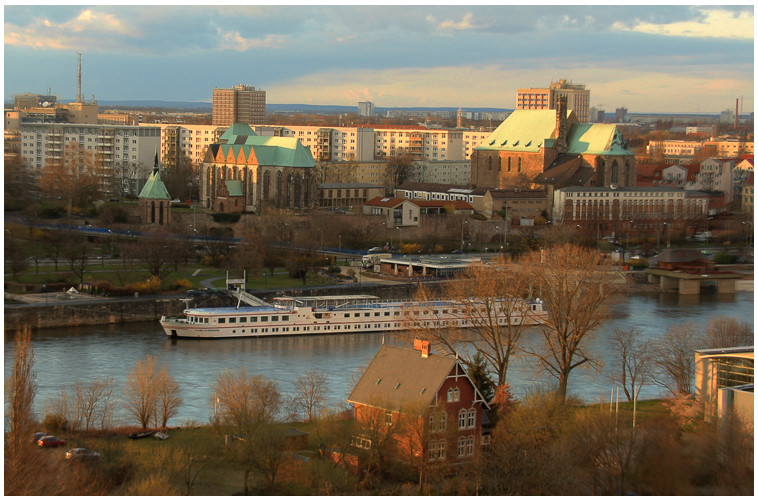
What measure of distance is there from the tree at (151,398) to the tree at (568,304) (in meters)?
5.44

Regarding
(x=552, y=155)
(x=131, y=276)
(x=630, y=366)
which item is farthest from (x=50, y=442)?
(x=552, y=155)

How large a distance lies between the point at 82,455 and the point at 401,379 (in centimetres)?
406

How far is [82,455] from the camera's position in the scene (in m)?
16.1

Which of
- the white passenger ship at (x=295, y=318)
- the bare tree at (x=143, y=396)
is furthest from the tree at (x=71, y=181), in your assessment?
the bare tree at (x=143, y=396)

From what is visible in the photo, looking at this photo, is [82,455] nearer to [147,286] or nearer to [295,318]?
[295,318]

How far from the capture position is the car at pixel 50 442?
655 inches

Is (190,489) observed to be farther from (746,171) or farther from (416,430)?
(746,171)

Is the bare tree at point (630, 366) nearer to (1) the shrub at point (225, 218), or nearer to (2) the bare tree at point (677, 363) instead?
(2) the bare tree at point (677, 363)

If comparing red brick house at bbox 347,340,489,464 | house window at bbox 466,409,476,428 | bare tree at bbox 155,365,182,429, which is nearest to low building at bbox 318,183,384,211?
bare tree at bbox 155,365,182,429

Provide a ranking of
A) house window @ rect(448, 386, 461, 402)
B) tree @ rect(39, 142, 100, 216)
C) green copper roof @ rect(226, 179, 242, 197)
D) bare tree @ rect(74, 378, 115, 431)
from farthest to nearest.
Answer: green copper roof @ rect(226, 179, 242, 197)
tree @ rect(39, 142, 100, 216)
bare tree @ rect(74, 378, 115, 431)
house window @ rect(448, 386, 461, 402)

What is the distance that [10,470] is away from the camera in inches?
558

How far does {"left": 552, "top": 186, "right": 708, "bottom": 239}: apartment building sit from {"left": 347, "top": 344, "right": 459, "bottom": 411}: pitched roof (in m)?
27.5

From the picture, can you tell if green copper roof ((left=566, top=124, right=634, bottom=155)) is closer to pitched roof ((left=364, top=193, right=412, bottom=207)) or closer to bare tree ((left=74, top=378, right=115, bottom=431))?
pitched roof ((left=364, top=193, right=412, bottom=207))

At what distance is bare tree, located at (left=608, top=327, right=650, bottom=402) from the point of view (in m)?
21.4
